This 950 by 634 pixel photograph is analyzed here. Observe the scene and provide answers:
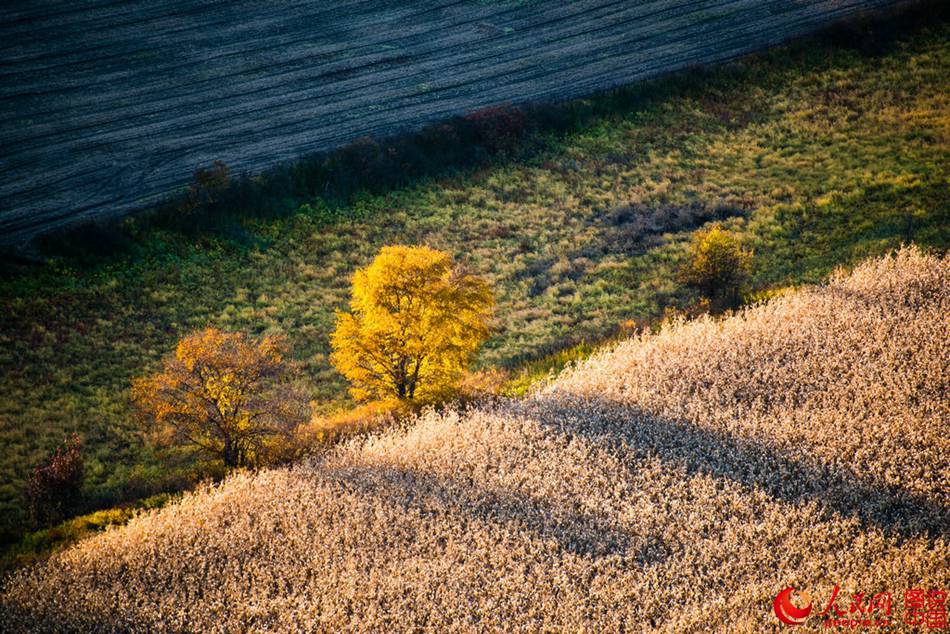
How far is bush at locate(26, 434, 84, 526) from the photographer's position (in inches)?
779

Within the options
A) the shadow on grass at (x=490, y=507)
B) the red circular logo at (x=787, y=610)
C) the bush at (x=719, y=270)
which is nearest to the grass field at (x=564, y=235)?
the bush at (x=719, y=270)

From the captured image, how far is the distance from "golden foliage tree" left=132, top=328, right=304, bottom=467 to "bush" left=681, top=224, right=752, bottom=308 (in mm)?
15164

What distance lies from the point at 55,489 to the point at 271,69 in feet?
110

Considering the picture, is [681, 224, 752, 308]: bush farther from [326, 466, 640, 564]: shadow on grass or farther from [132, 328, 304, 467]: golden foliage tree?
[132, 328, 304, 467]: golden foliage tree

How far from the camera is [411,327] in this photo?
21.5 metres

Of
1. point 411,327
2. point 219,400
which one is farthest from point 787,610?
point 219,400

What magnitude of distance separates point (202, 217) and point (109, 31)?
22.0 metres

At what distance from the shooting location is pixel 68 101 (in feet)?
138

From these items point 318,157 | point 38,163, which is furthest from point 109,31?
point 318,157

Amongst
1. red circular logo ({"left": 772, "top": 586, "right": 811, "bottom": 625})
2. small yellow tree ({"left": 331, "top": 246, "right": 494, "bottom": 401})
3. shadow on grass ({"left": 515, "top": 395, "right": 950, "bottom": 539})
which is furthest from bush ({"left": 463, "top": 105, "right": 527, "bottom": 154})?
red circular logo ({"left": 772, "top": 586, "right": 811, "bottom": 625})

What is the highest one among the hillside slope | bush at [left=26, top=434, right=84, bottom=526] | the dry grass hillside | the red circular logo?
the hillside slope

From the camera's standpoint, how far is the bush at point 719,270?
26156 mm

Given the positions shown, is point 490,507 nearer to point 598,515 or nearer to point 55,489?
point 598,515

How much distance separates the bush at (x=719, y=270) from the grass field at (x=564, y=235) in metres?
2.07
